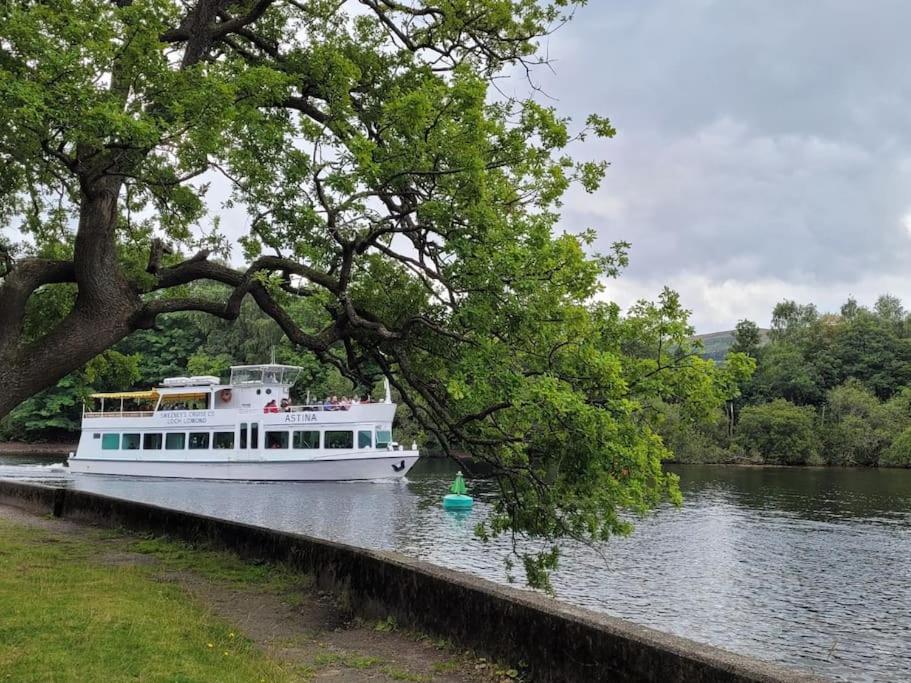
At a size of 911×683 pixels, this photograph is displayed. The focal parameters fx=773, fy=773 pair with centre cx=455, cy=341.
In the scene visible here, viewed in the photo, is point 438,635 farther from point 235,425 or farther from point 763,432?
point 763,432

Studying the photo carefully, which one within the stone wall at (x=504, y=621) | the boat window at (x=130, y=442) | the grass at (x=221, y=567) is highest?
the boat window at (x=130, y=442)

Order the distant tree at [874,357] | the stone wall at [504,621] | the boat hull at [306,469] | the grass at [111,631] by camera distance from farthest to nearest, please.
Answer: the distant tree at [874,357] → the boat hull at [306,469] → the grass at [111,631] → the stone wall at [504,621]

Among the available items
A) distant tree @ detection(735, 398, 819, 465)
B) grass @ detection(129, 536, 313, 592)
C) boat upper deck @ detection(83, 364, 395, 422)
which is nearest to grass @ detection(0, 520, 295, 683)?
grass @ detection(129, 536, 313, 592)

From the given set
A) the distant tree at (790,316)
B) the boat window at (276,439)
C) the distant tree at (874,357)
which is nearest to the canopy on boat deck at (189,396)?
the boat window at (276,439)

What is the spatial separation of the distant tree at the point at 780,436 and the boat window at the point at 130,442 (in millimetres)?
52493

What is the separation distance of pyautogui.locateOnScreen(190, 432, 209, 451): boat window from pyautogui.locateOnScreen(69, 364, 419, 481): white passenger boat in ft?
0.19

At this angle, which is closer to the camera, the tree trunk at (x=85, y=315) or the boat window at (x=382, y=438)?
the tree trunk at (x=85, y=315)

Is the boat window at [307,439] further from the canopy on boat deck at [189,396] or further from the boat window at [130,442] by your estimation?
the boat window at [130,442]

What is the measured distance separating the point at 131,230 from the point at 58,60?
662cm

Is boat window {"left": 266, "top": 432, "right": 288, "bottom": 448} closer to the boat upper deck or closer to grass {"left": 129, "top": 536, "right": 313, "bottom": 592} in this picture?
the boat upper deck

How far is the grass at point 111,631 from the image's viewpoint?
6125 millimetres

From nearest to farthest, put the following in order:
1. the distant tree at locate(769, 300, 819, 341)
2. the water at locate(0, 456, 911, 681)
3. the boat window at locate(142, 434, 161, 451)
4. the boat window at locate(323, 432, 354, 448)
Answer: the water at locate(0, 456, 911, 681), the boat window at locate(323, 432, 354, 448), the boat window at locate(142, 434, 161, 451), the distant tree at locate(769, 300, 819, 341)

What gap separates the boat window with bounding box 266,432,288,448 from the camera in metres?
42.6

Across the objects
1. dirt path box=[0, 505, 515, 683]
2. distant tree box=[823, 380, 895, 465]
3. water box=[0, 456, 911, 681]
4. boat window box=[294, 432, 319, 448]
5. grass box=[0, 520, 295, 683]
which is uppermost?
Answer: distant tree box=[823, 380, 895, 465]
